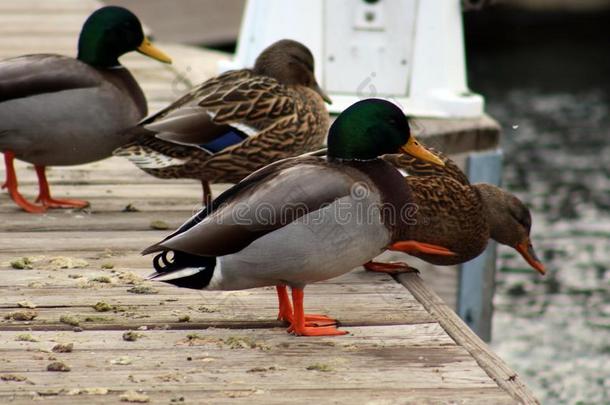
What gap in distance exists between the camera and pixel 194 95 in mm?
4941

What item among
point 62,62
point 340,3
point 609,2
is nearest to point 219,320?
point 62,62

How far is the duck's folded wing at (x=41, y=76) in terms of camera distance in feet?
15.9

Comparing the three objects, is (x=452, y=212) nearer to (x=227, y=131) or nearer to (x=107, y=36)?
(x=227, y=131)

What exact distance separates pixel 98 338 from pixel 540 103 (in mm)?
10606

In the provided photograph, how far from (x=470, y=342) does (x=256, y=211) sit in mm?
751

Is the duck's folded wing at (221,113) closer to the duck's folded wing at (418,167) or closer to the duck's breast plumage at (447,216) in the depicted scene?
the duck's folded wing at (418,167)

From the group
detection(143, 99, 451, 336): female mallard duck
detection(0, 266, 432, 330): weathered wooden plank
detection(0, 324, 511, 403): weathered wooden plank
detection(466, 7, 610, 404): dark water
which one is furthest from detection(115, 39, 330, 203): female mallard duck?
detection(466, 7, 610, 404): dark water

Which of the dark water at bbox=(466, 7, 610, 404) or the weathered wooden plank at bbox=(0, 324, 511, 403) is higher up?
the weathered wooden plank at bbox=(0, 324, 511, 403)

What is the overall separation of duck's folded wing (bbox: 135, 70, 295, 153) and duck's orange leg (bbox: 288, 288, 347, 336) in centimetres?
126

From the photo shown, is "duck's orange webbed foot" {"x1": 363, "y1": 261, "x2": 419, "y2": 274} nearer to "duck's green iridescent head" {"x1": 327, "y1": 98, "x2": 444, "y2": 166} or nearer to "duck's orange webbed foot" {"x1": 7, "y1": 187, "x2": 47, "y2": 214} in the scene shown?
"duck's green iridescent head" {"x1": 327, "y1": 98, "x2": 444, "y2": 166}

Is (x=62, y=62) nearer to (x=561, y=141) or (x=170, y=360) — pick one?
(x=170, y=360)

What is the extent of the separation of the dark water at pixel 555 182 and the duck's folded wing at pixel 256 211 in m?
3.86

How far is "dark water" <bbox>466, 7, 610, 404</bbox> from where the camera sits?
7.72 m

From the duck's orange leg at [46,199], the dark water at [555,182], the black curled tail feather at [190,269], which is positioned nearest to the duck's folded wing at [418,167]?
→ the black curled tail feather at [190,269]
